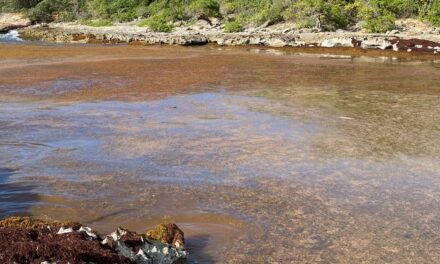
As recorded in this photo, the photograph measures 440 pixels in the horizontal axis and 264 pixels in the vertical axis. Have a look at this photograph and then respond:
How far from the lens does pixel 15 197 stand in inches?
237

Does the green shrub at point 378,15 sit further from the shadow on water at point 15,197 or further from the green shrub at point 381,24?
the shadow on water at point 15,197

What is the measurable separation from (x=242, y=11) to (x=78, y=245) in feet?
124

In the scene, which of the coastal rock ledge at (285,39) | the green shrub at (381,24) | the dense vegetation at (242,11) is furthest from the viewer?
the dense vegetation at (242,11)

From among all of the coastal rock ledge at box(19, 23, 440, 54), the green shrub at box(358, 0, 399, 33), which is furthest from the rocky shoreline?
the green shrub at box(358, 0, 399, 33)

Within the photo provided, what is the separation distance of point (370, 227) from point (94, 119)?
6.32 m

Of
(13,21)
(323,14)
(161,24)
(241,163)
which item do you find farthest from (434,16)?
(13,21)

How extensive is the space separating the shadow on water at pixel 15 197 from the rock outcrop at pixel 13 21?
4879 centimetres

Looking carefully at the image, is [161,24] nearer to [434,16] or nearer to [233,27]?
[233,27]

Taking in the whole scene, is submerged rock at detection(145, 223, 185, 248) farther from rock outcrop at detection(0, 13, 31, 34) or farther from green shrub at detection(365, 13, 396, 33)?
rock outcrop at detection(0, 13, 31, 34)

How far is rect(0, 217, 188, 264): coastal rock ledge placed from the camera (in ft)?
11.6

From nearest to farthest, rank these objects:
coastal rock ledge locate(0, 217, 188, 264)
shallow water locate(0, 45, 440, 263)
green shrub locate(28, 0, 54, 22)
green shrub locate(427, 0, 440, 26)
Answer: coastal rock ledge locate(0, 217, 188, 264)
shallow water locate(0, 45, 440, 263)
green shrub locate(427, 0, 440, 26)
green shrub locate(28, 0, 54, 22)

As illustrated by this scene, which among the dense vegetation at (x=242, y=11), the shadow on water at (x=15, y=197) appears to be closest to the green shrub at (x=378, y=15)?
the dense vegetation at (x=242, y=11)

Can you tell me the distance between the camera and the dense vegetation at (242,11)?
30656mm

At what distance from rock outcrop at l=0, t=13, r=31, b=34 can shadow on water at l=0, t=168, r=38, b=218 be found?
4879cm
